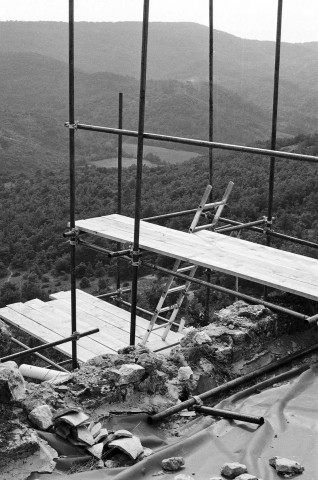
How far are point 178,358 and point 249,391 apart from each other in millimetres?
695

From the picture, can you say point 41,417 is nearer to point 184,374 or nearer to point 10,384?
point 10,384

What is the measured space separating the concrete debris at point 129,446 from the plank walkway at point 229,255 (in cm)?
203

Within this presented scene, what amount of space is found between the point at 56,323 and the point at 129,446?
5497mm

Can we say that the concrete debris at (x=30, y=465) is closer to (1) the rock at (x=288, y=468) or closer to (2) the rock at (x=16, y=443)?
(2) the rock at (x=16, y=443)

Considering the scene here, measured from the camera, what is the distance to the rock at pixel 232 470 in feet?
13.8

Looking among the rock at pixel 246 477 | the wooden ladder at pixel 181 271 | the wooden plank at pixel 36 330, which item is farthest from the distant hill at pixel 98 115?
the rock at pixel 246 477

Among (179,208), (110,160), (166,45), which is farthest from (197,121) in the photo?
(166,45)

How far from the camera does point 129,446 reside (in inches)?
177

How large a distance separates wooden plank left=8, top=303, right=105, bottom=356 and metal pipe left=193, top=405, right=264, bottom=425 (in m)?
4.04

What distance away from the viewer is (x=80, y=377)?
5340 millimetres

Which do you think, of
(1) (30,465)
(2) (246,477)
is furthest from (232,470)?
(1) (30,465)

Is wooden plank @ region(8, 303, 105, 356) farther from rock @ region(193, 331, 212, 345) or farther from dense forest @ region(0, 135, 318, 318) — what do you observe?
dense forest @ region(0, 135, 318, 318)

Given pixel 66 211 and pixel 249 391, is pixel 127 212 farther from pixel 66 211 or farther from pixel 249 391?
pixel 249 391

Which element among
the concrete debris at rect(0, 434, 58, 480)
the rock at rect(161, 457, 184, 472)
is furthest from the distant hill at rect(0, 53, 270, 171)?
the rock at rect(161, 457, 184, 472)
